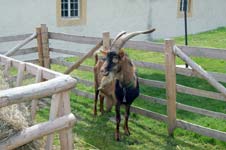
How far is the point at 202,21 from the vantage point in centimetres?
1961

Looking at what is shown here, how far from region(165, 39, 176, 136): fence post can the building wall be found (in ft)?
23.8

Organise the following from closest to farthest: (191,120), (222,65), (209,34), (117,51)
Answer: (117,51)
(191,120)
(222,65)
(209,34)

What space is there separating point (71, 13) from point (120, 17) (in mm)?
2298

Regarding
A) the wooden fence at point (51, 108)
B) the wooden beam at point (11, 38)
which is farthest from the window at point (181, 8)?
the wooden fence at point (51, 108)

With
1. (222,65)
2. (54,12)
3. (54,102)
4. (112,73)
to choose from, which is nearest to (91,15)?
(54,12)

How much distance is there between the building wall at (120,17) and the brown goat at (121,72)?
6716 mm

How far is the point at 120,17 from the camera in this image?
50.5 ft

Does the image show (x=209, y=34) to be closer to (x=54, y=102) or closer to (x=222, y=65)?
(x=222, y=65)

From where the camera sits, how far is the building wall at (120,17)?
12281 mm

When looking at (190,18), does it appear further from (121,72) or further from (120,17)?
(121,72)

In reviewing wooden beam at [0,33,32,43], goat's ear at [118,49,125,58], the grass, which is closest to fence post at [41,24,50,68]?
wooden beam at [0,33,32,43]

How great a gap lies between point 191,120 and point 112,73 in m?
1.84

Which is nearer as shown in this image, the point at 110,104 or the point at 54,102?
the point at 54,102

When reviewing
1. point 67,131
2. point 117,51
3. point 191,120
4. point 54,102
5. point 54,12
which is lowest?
point 191,120
